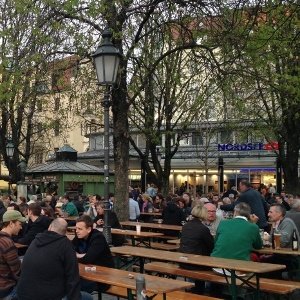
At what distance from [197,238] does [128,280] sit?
7.20 feet

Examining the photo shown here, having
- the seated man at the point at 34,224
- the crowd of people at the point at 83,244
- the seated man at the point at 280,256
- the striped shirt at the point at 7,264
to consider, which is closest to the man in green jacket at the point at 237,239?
the crowd of people at the point at 83,244

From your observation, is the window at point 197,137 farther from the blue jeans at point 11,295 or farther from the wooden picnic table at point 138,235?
the blue jeans at point 11,295

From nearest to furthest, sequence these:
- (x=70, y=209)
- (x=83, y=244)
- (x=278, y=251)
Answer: (x=83, y=244) < (x=278, y=251) < (x=70, y=209)

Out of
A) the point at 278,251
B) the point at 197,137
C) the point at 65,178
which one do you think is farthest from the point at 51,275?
the point at 197,137

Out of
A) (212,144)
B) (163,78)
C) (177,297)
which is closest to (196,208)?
(177,297)

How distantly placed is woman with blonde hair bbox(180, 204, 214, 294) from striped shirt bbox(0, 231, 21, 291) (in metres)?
2.73

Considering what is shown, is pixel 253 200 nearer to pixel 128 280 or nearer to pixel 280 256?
pixel 280 256

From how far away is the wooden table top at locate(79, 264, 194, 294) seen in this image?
6223 mm

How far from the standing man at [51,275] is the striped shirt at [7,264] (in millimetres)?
774

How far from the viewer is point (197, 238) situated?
28.9 feet

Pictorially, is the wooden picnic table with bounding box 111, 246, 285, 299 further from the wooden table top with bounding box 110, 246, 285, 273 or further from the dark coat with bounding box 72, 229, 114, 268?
the dark coat with bounding box 72, 229, 114, 268

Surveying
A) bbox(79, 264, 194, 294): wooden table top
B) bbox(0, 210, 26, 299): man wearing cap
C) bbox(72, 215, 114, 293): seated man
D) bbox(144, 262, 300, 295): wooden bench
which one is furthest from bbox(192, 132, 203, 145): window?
bbox(0, 210, 26, 299): man wearing cap

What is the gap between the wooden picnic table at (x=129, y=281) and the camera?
20.4 ft

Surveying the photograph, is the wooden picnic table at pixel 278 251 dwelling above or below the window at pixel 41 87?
below
